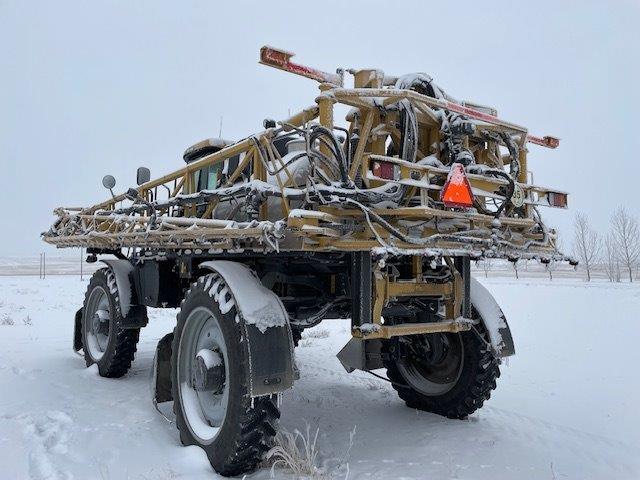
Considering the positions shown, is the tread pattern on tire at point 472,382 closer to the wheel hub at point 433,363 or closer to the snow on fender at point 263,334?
the wheel hub at point 433,363

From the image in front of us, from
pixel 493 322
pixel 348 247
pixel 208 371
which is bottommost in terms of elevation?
pixel 208 371

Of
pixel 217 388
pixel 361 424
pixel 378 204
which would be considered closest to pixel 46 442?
pixel 217 388

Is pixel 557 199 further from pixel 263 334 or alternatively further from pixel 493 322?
pixel 263 334

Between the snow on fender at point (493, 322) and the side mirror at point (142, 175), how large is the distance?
3.81m

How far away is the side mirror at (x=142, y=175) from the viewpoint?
594cm

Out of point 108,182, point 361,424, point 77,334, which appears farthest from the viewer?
point 77,334

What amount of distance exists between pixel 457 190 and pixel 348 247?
80 cm

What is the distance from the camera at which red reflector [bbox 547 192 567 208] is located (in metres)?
4.02

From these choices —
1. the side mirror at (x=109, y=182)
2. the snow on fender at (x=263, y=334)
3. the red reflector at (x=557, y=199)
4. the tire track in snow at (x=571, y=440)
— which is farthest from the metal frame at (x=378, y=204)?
the side mirror at (x=109, y=182)

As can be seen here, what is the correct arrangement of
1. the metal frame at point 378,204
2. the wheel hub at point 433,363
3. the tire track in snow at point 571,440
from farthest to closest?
1. the wheel hub at point 433,363
2. the tire track in snow at point 571,440
3. the metal frame at point 378,204

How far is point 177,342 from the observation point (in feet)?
13.3

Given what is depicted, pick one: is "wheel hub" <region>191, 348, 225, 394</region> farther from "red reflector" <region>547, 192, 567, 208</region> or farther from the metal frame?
"red reflector" <region>547, 192, 567, 208</region>

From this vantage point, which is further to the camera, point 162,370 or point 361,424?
point 361,424

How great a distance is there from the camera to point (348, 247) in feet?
10.3
